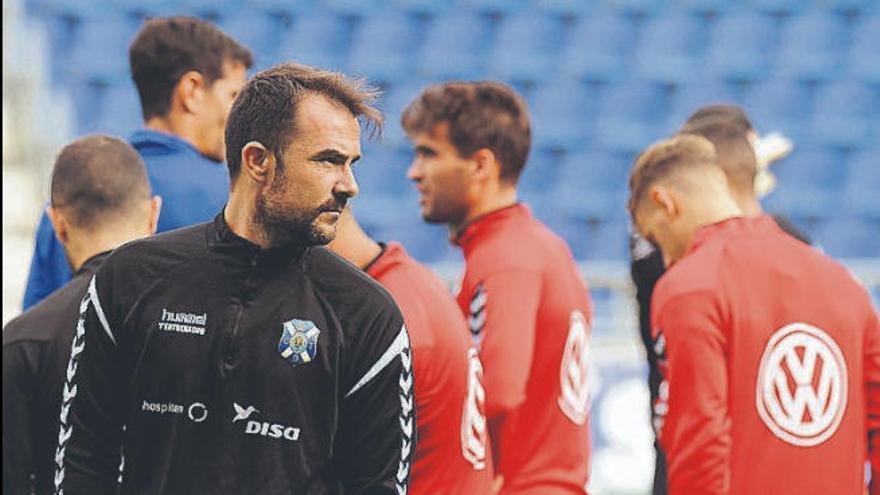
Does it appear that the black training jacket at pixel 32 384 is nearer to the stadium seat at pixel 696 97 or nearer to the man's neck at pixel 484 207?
the man's neck at pixel 484 207

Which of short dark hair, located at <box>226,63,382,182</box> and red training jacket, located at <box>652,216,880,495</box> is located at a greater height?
short dark hair, located at <box>226,63,382,182</box>

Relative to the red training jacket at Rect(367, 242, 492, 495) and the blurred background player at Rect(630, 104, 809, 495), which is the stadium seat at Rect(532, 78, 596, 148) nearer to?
the blurred background player at Rect(630, 104, 809, 495)

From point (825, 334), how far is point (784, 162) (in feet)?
24.1

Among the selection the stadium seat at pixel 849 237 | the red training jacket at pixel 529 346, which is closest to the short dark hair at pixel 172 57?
the red training jacket at pixel 529 346

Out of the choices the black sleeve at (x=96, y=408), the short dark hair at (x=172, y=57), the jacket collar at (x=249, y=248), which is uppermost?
the short dark hair at (x=172, y=57)

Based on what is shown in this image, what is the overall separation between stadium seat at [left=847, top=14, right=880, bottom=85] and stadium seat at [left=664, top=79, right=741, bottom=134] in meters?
0.89

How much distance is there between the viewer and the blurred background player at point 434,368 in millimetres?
3818

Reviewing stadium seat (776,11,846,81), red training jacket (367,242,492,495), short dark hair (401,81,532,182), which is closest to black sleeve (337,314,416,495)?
red training jacket (367,242,492,495)

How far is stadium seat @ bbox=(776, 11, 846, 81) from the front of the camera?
11812 millimetres

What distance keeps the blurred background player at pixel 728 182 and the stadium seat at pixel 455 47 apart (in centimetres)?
558

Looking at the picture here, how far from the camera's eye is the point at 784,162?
11.5 metres

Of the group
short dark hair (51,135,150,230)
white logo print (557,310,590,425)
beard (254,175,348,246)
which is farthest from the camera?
white logo print (557,310,590,425)

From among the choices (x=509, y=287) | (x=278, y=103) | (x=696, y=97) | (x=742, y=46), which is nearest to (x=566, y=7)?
(x=696, y=97)

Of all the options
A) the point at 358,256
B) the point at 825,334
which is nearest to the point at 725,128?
the point at 825,334
